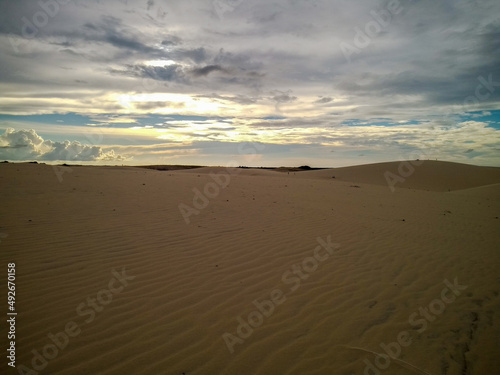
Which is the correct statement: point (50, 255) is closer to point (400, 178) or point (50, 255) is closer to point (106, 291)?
point (106, 291)

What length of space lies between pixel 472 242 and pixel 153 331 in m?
8.86

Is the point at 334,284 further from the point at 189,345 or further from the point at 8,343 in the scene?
the point at 8,343

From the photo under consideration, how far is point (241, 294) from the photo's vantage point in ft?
14.9

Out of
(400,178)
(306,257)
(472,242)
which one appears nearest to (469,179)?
(400,178)

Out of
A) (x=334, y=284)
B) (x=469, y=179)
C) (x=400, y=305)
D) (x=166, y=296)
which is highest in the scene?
(x=469, y=179)

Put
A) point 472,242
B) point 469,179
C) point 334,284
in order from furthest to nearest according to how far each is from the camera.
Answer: point 469,179
point 472,242
point 334,284

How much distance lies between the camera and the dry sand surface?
3.22m

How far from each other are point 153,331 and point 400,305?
362 centimetres

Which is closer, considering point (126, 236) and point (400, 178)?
point (126, 236)

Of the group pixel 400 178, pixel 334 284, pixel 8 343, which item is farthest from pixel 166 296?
pixel 400 178

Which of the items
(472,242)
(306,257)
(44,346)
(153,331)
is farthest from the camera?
(472,242)

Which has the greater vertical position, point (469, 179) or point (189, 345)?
point (469, 179)

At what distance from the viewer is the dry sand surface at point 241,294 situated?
127 inches

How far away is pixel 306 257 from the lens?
628 centimetres
